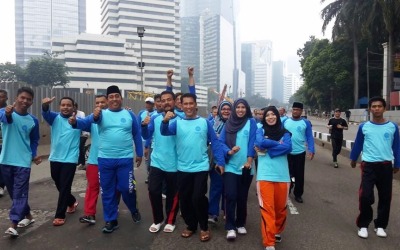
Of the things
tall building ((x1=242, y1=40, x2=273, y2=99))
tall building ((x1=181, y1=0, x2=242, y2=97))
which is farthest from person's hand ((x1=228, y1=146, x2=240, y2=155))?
tall building ((x1=242, y1=40, x2=273, y2=99))

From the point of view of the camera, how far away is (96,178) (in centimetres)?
483

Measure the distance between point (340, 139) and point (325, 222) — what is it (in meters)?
5.60

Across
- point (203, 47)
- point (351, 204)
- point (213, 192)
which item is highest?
point (203, 47)

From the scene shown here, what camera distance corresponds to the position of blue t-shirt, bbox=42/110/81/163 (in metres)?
4.70

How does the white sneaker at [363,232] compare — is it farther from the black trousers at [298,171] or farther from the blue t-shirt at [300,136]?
the blue t-shirt at [300,136]

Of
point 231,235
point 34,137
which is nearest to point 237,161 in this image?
point 231,235

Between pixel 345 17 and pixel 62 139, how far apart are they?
31.8 metres

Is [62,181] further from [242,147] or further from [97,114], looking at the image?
[242,147]

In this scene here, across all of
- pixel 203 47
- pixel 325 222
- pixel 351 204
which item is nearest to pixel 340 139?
pixel 351 204

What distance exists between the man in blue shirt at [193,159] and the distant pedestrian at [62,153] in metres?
1.50

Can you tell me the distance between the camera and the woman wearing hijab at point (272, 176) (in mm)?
3799

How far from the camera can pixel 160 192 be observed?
4.42m

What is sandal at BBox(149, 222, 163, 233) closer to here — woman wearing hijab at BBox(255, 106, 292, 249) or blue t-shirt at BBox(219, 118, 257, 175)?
blue t-shirt at BBox(219, 118, 257, 175)

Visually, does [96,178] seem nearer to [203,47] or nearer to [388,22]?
Answer: [388,22]
